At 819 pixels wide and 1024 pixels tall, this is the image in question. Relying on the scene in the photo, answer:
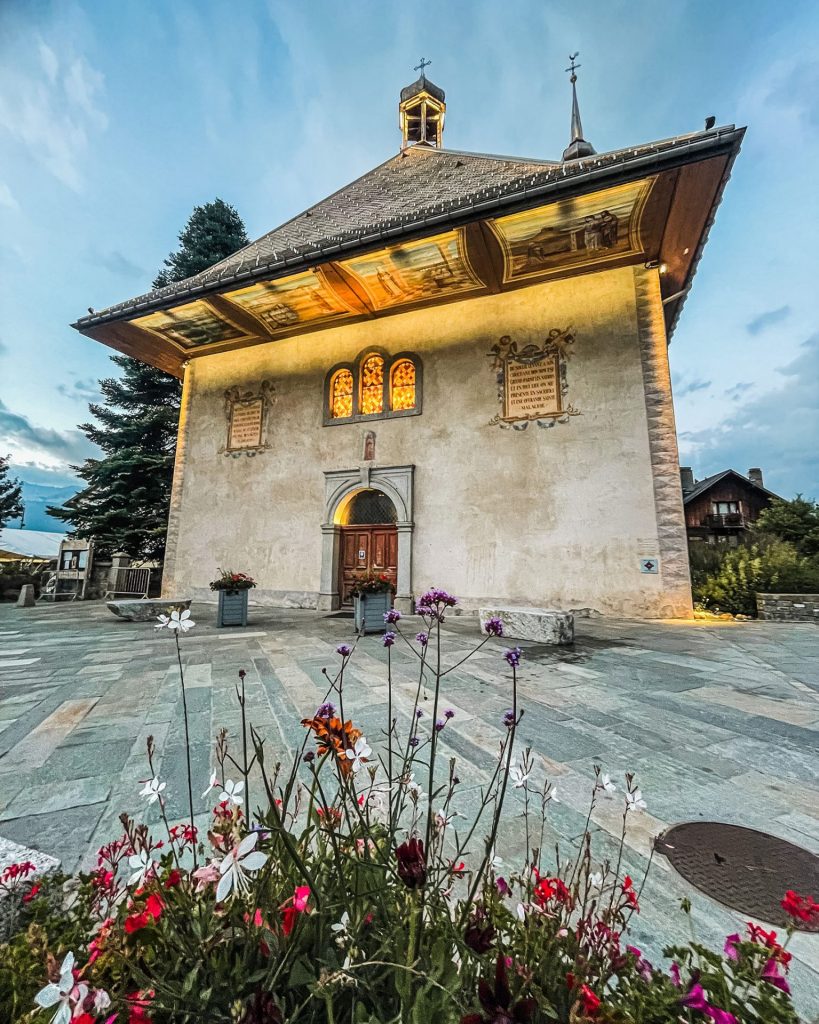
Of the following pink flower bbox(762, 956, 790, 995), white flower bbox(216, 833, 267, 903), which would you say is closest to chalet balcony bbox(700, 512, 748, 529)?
pink flower bbox(762, 956, 790, 995)

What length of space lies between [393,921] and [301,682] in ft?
10.8

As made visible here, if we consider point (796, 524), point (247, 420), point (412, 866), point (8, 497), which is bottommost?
point (412, 866)

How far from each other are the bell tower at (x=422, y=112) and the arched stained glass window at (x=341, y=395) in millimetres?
9866

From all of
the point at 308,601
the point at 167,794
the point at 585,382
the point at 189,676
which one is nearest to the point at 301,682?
the point at 189,676

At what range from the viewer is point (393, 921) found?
803mm

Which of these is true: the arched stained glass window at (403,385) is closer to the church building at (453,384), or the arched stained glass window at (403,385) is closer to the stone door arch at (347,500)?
the church building at (453,384)

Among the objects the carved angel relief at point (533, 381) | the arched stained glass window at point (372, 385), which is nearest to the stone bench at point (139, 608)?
the arched stained glass window at point (372, 385)

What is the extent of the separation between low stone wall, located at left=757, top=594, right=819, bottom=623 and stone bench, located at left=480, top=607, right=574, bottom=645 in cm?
503

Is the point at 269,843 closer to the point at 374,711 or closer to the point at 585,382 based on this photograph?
the point at 374,711

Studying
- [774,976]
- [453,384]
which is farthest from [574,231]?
[774,976]

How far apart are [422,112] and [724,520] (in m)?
23.1

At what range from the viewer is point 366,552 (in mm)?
10703

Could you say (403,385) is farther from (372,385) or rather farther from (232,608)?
(232,608)

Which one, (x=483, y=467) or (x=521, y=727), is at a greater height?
(x=483, y=467)
